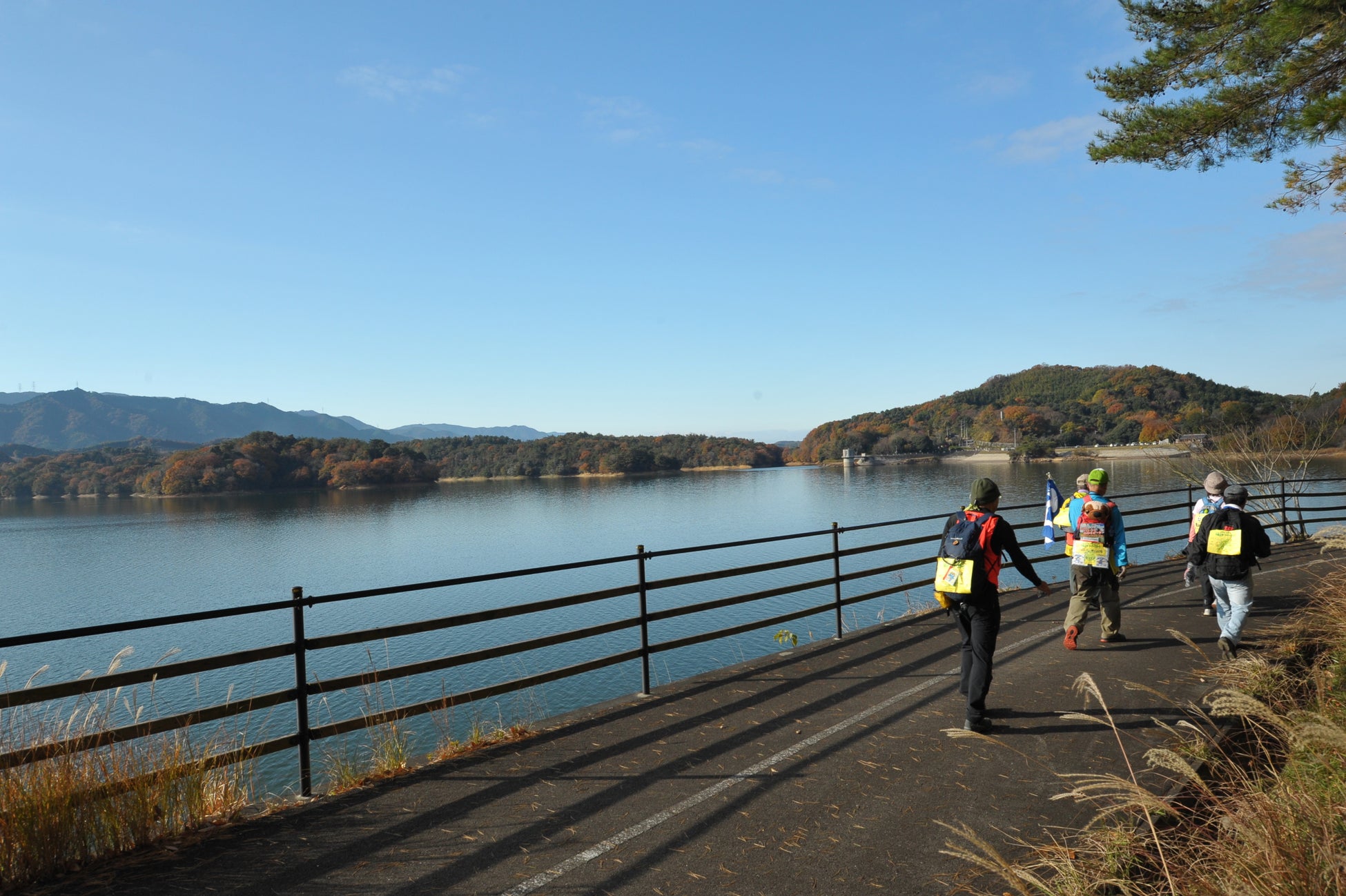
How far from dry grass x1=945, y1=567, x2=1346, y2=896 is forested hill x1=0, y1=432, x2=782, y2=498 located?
4837 inches

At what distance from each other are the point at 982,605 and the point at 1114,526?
3.16 metres

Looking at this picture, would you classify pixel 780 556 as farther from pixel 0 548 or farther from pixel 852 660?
pixel 0 548

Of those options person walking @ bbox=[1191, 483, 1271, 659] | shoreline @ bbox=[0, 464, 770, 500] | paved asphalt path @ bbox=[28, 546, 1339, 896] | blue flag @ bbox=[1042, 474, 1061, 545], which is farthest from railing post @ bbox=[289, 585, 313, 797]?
shoreline @ bbox=[0, 464, 770, 500]

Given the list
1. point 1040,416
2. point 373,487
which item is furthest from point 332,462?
point 1040,416

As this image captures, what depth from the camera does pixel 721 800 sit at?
4.39 m

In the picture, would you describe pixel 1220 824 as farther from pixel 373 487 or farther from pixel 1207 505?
pixel 373 487

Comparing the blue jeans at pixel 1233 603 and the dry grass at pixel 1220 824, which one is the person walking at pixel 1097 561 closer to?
the blue jeans at pixel 1233 603

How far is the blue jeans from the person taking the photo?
6.91 m

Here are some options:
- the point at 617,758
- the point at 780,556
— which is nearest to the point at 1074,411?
the point at 780,556

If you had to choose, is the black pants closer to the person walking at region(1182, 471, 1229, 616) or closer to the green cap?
the green cap

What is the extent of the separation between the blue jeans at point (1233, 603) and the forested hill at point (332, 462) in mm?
121802

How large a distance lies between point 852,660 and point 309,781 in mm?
5046

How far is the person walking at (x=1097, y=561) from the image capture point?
301 inches

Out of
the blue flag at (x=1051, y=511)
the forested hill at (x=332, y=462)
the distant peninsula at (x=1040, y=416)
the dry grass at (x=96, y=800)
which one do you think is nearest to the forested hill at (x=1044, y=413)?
the distant peninsula at (x=1040, y=416)
